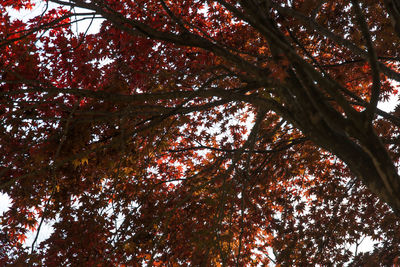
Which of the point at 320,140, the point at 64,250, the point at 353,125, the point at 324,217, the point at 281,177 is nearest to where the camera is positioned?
the point at 353,125

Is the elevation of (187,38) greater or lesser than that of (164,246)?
greater

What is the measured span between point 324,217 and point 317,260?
80 cm

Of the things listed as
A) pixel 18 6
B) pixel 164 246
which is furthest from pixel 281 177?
pixel 18 6

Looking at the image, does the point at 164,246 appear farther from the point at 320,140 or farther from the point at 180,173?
the point at 320,140

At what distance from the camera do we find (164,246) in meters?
4.75

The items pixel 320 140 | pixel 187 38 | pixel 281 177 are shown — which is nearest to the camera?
pixel 320 140

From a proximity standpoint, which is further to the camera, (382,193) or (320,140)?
(320,140)

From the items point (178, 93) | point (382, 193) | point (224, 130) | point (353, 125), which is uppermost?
point (224, 130)

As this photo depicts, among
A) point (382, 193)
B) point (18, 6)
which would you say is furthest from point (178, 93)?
point (18, 6)

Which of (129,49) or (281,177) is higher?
(129,49)

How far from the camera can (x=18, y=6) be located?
4.96 metres

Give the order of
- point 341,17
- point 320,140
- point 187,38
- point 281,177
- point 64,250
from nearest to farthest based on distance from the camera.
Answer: point 320,140 < point 187,38 < point 64,250 < point 341,17 < point 281,177

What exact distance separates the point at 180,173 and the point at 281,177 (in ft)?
6.98

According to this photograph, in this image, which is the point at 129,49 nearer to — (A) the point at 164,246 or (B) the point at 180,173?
(B) the point at 180,173
